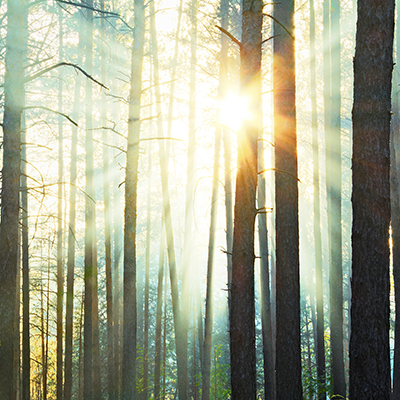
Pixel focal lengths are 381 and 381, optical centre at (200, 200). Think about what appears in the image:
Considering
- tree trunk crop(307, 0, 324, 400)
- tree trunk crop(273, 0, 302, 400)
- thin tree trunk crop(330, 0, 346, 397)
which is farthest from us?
tree trunk crop(307, 0, 324, 400)

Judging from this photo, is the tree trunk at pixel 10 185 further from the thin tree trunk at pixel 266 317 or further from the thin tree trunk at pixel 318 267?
the thin tree trunk at pixel 318 267

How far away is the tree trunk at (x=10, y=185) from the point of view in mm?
5535

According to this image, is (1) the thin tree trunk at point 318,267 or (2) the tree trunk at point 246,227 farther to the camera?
(1) the thin tree trunk at point 318,267

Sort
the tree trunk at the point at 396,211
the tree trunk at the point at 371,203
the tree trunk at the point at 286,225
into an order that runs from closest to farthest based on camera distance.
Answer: the tree trunk at the point at 371,203
the tree trunk at the point at 286,225
the tree trunk at the point at 396,211

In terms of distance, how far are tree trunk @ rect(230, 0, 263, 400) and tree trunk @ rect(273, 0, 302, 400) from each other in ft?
2.26

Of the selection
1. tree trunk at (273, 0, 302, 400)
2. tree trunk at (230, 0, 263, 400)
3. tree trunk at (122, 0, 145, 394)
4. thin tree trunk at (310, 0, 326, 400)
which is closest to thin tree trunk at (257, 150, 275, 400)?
thin tree trunk at (310, 0, 326, 400)

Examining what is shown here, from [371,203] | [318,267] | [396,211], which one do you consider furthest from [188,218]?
[371,203]

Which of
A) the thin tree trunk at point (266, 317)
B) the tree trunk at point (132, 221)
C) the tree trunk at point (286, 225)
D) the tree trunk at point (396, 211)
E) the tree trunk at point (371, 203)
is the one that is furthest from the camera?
the thin tree trunk at point (266, 317)

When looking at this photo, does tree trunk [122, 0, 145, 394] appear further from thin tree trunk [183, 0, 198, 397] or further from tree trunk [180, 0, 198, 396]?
thin tree trunk [183, 0, 198, 397]

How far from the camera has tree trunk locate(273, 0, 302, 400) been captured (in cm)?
594

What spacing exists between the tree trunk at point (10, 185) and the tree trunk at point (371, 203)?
4.73 meters

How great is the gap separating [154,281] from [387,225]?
28186 millimetres

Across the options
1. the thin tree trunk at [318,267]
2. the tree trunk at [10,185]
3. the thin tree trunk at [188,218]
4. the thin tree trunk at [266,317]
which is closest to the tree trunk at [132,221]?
the tree trunk at [10,185]

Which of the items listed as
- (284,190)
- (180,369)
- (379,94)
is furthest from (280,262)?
(180,369)
